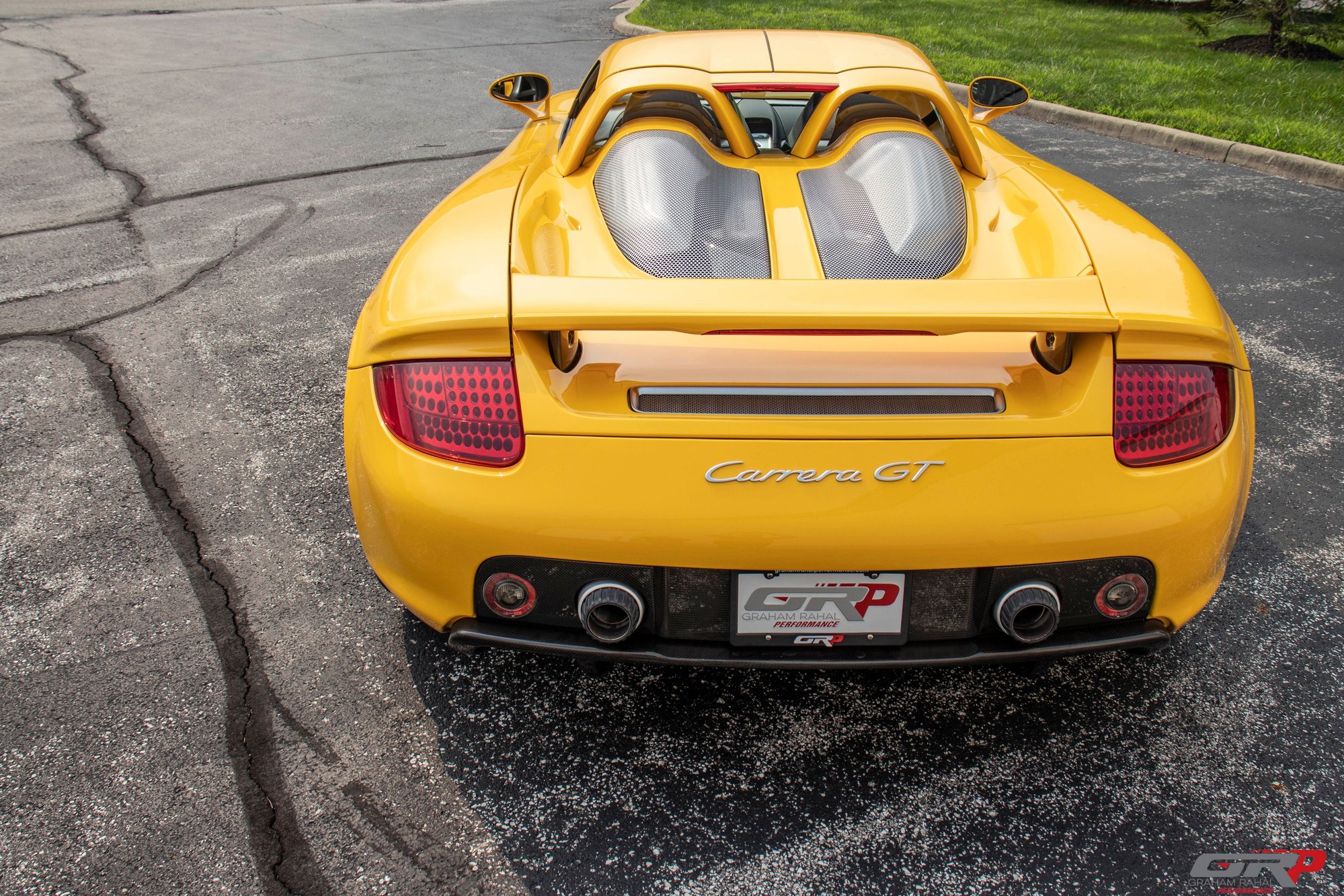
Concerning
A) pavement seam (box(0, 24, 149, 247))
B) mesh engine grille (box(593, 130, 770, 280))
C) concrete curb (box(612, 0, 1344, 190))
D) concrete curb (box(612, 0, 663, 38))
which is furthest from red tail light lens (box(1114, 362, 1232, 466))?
concrete curb (box(612, 0, 663, 38))

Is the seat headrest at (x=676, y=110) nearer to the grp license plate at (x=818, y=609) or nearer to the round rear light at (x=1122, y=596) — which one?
the grp license plate at (x=818, y=609)

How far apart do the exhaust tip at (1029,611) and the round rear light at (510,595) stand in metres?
0.83

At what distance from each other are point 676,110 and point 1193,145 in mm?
5665

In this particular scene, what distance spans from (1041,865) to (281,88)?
8838 millimetres

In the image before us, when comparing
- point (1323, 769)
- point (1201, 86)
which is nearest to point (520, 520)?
point (1323, 769)

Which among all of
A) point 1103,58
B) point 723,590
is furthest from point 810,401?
point 1103,58

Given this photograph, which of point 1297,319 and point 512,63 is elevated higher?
point 512,63

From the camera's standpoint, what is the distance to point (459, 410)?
5.51 ft

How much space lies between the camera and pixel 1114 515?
1.62m

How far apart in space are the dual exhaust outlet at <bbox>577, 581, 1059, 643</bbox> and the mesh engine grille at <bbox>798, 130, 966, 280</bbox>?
0.75 m

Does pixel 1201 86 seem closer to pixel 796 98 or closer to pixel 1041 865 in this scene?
pixel 796 98

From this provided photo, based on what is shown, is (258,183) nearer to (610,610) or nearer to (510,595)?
(510,595)

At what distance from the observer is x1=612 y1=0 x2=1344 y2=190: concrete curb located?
6.09 meters

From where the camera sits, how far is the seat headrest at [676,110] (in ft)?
8.45
